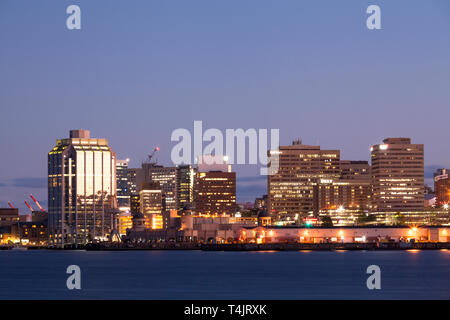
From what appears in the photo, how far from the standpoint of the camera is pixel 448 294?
3093 inches

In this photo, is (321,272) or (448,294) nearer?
(448,294)
